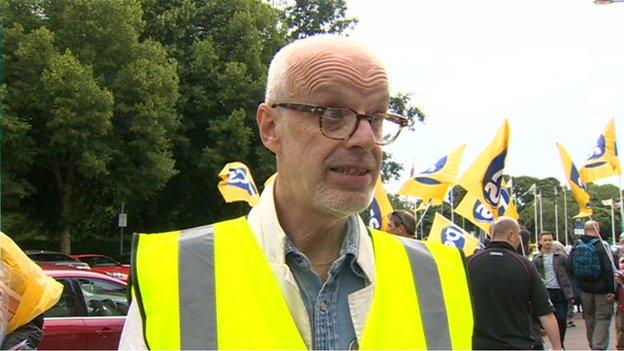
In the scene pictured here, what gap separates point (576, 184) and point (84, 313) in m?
7.97

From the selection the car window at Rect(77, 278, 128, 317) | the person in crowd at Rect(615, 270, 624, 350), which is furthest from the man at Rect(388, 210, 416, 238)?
the person in crowd at Rect(615, 270, 624, 350)

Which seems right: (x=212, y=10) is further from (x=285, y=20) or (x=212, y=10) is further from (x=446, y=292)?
(x=446, y=292)

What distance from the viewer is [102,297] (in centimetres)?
841

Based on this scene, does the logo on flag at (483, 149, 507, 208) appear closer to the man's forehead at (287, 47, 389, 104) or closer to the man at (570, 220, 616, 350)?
the man at (570, 220, 616, 350)

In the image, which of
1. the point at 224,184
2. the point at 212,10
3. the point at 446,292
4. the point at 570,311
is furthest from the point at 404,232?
the point at 212,10

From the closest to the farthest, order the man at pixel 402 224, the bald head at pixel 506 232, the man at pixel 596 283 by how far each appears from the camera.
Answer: the bald head at pixel 506 232 < the man at pixel 402 224 < the man at pixel 596 283

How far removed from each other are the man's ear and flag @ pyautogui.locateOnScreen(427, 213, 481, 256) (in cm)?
768

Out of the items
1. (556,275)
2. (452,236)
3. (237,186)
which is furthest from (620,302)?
(237,186)

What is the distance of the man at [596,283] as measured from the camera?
9.81 meters

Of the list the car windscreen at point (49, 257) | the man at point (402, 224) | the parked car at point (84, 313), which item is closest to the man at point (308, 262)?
the man at point (402, 224)

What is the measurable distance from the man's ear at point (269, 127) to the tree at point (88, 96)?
62.4ft

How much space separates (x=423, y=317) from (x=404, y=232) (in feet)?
16.9

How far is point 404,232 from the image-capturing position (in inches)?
277

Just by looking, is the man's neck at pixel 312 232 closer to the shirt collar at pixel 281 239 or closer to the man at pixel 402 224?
the shirt collar at pixel 281 239
